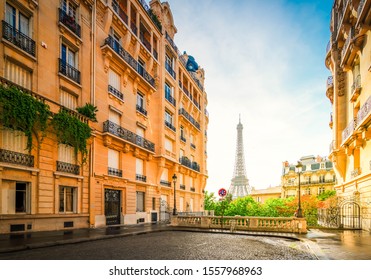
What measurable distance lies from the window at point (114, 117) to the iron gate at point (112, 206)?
5.10 meters

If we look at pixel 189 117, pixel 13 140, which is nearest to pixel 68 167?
pixel 13 140

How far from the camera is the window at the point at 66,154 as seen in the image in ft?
50.9

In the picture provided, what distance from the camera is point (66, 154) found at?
52.1ft

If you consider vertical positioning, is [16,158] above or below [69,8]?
below

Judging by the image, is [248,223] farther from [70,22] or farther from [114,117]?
[70,22]

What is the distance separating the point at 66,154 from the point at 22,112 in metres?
4.12

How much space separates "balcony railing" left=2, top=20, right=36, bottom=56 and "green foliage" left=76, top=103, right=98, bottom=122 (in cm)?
398

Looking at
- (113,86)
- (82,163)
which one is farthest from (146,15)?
(82,163)

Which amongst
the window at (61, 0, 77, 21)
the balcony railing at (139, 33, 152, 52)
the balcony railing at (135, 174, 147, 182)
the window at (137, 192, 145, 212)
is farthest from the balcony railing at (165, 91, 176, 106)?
the window at (61, 0, 77, 21)

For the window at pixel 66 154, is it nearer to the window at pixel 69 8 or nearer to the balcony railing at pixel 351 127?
the window at pixel 69 8

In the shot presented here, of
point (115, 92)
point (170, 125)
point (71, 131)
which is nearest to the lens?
point (71, 131)

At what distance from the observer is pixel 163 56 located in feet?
91.2

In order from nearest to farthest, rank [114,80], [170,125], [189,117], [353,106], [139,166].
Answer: [353,106] < [114,80] < [139,166] < [170,125] < [189,117]
